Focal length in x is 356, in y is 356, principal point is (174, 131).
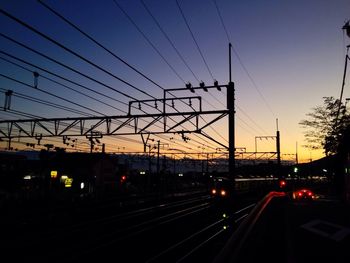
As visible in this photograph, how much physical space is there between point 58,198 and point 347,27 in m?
30.2

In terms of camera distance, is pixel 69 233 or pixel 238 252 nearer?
pixel 238 252

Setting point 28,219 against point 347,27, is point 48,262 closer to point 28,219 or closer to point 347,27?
point 28,219

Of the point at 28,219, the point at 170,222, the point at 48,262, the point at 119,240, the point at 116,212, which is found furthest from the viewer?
the point at 116,212

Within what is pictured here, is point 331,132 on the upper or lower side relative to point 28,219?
upper

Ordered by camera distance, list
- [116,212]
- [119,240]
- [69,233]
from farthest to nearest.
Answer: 1. [116,212]
2. [69,233]
3. [119,240]

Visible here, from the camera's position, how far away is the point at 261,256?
10.9 meters

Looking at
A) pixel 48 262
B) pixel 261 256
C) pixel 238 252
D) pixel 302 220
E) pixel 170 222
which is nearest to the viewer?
pixel 238 252

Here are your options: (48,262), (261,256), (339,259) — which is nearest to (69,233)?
(48,262)

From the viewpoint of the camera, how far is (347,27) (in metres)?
16.6

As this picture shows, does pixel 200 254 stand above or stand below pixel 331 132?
below

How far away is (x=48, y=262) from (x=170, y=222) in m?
12.2

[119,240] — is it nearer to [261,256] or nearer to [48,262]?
[48,262]

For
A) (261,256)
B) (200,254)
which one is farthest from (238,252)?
(200,254)

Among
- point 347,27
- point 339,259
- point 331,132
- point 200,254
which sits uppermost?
point 347,27
